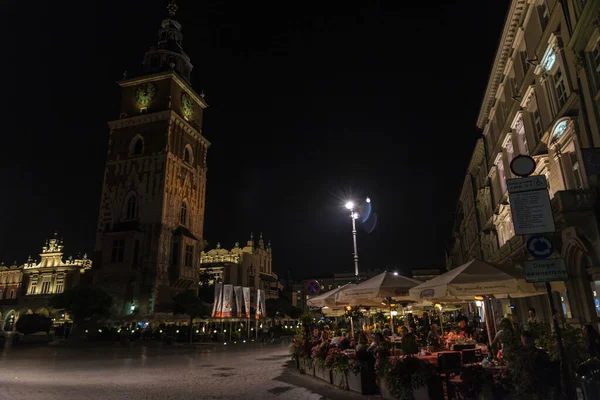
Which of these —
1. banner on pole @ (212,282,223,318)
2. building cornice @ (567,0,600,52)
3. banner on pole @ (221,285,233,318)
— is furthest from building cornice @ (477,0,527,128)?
banner on pole @ (212,282,223,318)

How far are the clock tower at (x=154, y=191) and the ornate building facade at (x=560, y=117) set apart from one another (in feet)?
110

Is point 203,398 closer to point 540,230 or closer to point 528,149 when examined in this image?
point 540,230

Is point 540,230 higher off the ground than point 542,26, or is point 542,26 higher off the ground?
point 542,26

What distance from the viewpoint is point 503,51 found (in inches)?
925

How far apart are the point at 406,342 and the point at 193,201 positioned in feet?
142

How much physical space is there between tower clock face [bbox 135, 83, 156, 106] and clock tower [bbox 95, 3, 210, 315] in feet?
0.16

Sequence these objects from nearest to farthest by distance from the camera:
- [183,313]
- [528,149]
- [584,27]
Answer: [584,27] → [528,149] → [183,313]

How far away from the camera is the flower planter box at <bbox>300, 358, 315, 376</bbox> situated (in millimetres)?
13876

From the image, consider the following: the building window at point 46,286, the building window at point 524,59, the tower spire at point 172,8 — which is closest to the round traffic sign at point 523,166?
the building window at point 524,59

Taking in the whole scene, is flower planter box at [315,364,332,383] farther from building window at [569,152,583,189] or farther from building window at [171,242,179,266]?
building window at [171,242,179,266]

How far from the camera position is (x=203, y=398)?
34.0 ft

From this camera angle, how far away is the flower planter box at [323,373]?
40.3 ft

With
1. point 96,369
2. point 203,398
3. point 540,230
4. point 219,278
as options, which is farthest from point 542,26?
point 219,278

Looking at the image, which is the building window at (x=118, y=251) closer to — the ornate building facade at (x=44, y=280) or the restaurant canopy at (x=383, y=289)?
the ornate building facade at (x=44, y=280)
